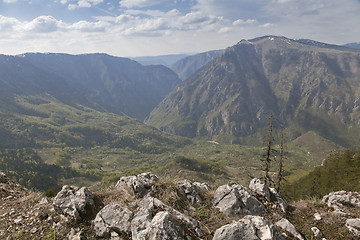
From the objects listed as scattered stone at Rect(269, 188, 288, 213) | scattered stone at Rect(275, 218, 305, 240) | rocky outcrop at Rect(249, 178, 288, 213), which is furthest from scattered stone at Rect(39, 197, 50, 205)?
scattered stone at Rect(269, 188, 288, 213)

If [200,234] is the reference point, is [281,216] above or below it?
below

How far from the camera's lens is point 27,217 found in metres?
13.2

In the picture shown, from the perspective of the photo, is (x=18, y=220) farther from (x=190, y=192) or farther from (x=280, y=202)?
(x=280, y=202)

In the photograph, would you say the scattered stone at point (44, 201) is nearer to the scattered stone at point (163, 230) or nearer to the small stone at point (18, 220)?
the small stone at point (18, 220)

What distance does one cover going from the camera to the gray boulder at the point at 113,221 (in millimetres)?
11086

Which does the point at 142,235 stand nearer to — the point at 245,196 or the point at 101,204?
the point at 101,204

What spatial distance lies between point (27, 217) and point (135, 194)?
273 inches

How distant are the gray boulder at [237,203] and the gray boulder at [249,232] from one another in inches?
108

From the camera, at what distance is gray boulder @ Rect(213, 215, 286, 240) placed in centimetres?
977

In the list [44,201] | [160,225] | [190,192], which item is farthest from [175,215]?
[44,201]

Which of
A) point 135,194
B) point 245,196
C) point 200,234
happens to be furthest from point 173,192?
point 245,196

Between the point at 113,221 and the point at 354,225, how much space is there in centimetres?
1389

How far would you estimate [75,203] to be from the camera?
13.0m

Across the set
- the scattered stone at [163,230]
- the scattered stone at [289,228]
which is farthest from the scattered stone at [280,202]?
the scattered stone at [163,230]
